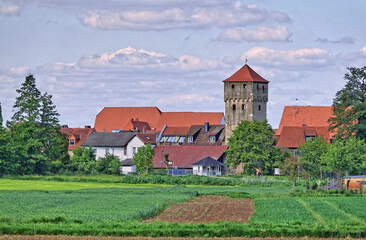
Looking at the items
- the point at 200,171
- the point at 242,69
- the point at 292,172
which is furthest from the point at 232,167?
the point at 292,172

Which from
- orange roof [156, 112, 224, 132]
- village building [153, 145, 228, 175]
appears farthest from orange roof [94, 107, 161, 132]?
village building [153, 145, 228, 175]

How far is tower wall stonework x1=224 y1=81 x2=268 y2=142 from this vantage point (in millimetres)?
128750

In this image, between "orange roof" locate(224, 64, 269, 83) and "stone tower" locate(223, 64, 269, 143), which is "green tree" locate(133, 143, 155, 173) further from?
"orange roof" locate(224, 64, 269, 83)

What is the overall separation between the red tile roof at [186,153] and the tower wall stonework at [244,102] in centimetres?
1149

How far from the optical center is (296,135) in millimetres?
118562

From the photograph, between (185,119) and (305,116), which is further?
(185,119)

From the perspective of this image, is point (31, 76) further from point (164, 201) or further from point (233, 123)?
point (164, 201)

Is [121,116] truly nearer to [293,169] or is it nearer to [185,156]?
[185,156]

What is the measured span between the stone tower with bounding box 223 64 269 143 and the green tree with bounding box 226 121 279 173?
66.7ft

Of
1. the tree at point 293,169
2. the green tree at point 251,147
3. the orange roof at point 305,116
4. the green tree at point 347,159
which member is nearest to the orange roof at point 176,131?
the orange roof at point 305,116

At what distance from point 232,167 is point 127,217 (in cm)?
7177

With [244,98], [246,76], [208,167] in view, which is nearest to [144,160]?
[208,167]

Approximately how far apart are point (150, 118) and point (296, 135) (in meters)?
47.4

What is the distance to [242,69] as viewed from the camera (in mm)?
132125
